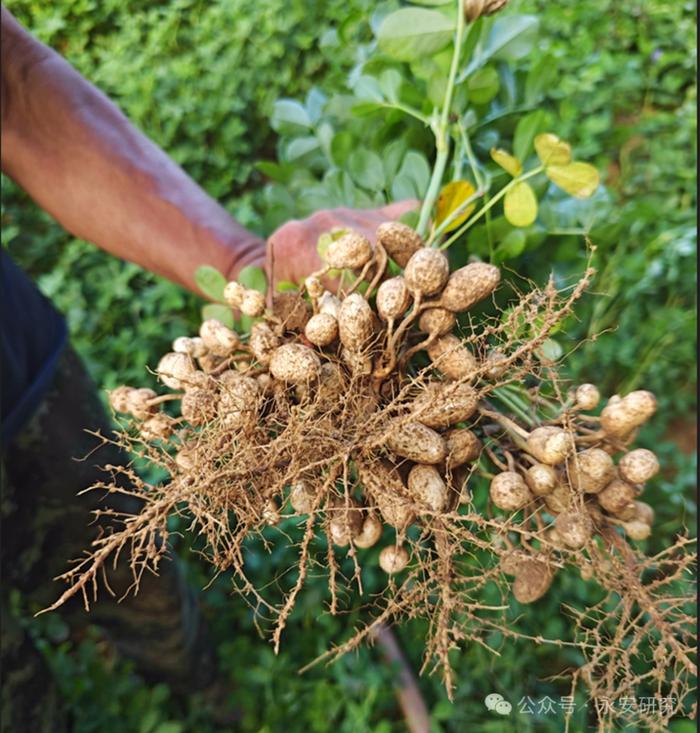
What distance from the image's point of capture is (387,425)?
0.80m

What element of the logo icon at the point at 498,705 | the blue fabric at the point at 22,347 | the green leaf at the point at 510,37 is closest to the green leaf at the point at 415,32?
the green leaf at the point at 510,37

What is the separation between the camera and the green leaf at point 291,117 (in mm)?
1630

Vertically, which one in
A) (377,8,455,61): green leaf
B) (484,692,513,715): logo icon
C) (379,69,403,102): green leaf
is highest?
(377,8,455,61): green leaf

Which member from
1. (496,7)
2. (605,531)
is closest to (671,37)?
(496,7)

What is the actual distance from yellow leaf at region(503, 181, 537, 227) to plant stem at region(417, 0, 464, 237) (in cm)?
12

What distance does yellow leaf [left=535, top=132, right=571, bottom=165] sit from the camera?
99 cm

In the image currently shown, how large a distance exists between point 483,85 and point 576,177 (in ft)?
0.96

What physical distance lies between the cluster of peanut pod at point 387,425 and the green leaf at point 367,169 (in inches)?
16.8

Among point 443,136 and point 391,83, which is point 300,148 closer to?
point 391,83

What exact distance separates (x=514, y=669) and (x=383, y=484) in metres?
1.03

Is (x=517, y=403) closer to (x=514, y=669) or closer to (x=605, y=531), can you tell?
(x=605, y=531)

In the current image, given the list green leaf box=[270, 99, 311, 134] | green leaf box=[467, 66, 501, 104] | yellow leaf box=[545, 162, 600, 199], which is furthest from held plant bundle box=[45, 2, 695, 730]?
green leaf box=[270, 99, 311, 134]

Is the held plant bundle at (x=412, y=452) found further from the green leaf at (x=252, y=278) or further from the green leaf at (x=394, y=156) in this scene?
the green leaf at (x=394, y=156)

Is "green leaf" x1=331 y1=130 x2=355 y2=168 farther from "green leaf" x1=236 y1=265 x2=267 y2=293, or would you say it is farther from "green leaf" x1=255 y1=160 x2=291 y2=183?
"green leaf" x1=236 y1=265 x2=267 y2=293
